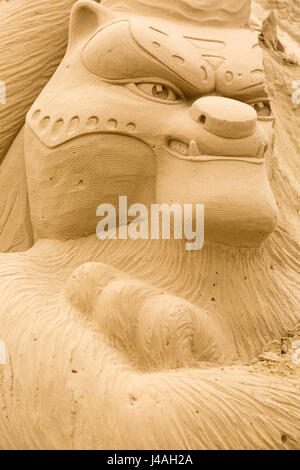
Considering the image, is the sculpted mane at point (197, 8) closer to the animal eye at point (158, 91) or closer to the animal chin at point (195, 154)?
the animal eye at point (158, 91)

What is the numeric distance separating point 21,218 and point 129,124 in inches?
17.1

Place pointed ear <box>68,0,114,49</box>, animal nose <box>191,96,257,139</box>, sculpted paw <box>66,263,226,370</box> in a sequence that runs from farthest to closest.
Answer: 1. pointed ear <box>68,0,114,49</box>
2. animal nose <box>191,96,257,139</box>
3. sculpted paw <box>66,263,226,370</box>

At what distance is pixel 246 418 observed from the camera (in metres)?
1.65

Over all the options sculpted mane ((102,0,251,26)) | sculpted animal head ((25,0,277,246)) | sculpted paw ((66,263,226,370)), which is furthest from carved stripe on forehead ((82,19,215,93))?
sculpted paw ((66,263,226,370))

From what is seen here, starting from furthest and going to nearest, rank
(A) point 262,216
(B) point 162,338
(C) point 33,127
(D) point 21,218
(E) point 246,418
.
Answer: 1. (D) point 21,218
2. (C) point 33,127
3. (A) point 262,216
4. (B) point 162,338
5. (E) point 246,418

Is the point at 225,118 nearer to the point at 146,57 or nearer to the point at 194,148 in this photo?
the point at 194,148

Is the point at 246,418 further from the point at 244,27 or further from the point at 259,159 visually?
the point at 244,27

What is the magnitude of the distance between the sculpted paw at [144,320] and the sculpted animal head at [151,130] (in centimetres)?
20

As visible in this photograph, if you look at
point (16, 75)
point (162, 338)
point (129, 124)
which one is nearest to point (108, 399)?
point (162, 338)

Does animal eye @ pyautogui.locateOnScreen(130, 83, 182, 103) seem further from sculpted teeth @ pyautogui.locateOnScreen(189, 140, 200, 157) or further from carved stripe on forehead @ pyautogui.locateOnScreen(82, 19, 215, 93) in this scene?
sculpted teeth @ pyautogui.locateOnScreen(189, 140, 200, 157)

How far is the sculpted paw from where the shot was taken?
5.89 ft

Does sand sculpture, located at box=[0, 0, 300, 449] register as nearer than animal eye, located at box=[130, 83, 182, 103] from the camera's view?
Yes

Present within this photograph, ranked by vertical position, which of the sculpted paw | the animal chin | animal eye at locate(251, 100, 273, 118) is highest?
animal eye at locate(251, 100, 273, 118)

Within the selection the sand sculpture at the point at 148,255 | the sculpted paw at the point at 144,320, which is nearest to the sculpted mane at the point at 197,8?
the sand sculpture at the point at 148,255
